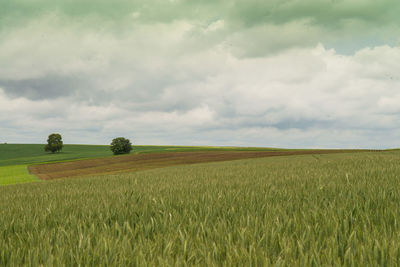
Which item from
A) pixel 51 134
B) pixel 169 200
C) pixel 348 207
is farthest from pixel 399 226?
pixel 51 134

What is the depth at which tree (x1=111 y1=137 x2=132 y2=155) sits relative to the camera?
2990 inches

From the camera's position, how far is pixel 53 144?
85812 mm

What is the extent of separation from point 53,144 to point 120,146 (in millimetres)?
26140

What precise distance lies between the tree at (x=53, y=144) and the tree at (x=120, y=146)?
2302 cm

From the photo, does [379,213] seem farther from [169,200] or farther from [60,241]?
[60,241]

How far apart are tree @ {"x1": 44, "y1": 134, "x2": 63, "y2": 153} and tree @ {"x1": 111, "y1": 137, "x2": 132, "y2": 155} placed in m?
23.0

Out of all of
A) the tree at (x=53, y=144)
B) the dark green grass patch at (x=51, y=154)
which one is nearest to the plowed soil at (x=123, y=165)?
the dark green grass patch at (x=51, y=154)

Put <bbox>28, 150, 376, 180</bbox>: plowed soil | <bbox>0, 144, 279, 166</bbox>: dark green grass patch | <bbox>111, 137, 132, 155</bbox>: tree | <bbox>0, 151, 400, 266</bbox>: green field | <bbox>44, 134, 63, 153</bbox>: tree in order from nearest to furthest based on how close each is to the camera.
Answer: <bbox>0, 151, 400, 266</bbox>: green field → <bbox>28, 150, 376, 180</bbox>: plowed soil → <bbox>0, 144, 279, 166</bbox>: dark green grass patch → <bbox>111, 137, 132, 155</bbox>: tree → <bbox>44, 134, 63, 153</bbox>: tree

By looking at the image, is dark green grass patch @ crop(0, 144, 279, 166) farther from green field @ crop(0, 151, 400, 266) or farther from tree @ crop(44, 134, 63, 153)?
green field @ crop(0, 151, 400, 266)

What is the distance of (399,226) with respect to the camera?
8.02 feet

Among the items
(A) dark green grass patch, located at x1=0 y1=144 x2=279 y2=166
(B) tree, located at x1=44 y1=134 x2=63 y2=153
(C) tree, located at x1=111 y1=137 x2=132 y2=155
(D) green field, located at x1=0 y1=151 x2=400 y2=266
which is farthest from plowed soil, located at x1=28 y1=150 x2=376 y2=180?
(B) tree, located at x1=44 y1=134 x2=63 y2=153

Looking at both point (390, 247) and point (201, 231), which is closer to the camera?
point (390, 247)

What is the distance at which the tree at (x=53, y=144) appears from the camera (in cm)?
8567

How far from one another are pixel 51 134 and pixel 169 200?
97595mm
